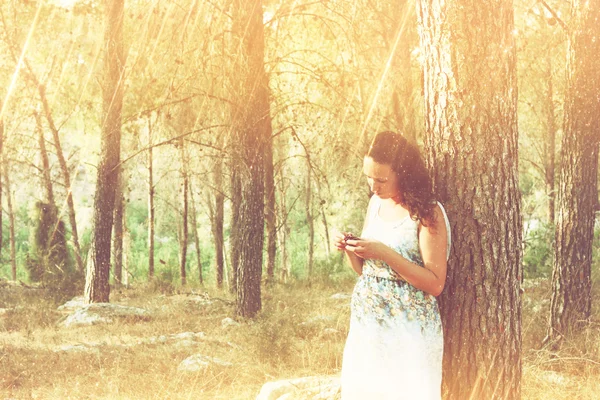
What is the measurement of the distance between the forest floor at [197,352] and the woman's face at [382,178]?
3035 mm

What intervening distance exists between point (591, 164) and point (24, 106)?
15.4 m

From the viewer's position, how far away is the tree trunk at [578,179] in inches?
277

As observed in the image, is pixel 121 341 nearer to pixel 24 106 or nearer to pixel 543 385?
pixel 543 385

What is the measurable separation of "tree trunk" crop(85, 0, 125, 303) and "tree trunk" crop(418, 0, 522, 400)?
32.3 ft

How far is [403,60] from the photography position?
13.7 meters

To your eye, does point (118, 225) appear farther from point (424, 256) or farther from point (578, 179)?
point (424, 256)

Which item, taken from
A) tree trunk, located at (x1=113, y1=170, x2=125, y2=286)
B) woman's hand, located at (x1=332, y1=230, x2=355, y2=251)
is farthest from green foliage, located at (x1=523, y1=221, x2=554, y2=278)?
woman's hand, located at (x1=332, y1=230, x2=355, y2=251)

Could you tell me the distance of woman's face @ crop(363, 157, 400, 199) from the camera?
3.26 metres

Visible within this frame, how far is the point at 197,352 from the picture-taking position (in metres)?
8.41

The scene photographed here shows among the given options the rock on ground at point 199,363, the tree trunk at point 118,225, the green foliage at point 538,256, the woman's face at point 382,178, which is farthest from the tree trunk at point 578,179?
the tree trunk at point 118,225

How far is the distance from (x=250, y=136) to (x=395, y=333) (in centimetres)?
686

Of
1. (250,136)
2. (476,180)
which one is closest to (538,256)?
(250,136)

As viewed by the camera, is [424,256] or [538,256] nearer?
[424,256]

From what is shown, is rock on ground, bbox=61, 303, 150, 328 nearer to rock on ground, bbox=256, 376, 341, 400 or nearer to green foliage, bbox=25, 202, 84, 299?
green foliage, bbox=25, 202, 84, 299
